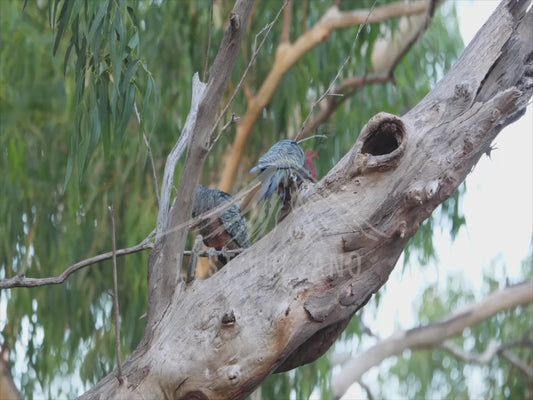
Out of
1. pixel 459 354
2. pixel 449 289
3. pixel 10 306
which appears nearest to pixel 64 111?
pixel 10 306

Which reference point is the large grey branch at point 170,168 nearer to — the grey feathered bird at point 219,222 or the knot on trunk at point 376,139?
the knot on trunk at point 376,139

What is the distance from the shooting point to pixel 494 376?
5.46m

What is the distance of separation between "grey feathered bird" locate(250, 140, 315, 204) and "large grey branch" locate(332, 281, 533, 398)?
108 inches

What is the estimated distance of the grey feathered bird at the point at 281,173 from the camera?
2201 millimetres

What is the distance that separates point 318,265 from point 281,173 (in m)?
0.33

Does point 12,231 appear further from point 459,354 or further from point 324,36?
point 459,354

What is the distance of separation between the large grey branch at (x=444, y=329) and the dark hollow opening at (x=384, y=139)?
298 cm

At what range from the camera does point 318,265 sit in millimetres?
1970

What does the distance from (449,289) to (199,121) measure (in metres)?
5.09

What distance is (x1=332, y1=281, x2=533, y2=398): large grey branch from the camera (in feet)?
16.2

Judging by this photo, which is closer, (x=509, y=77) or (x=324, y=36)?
(x=509, y=77)

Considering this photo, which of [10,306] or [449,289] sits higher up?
[449,289]

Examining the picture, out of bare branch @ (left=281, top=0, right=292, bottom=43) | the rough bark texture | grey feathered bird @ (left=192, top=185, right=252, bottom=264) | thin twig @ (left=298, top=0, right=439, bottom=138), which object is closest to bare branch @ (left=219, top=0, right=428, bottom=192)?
bare branch @ (left=281, top=0, right=292, bottom=43)

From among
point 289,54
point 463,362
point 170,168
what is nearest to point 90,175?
point 289,54
